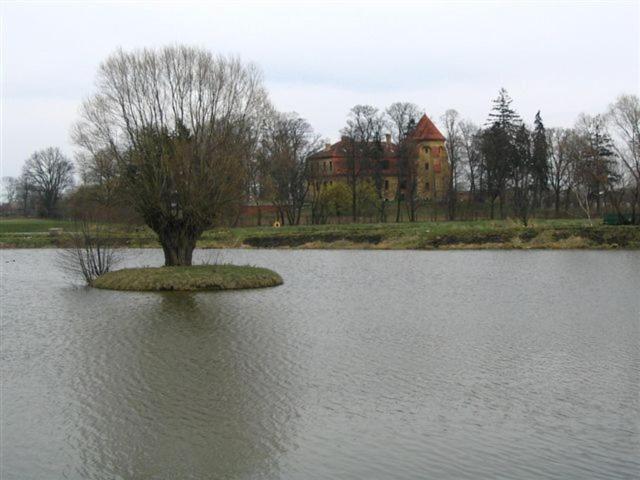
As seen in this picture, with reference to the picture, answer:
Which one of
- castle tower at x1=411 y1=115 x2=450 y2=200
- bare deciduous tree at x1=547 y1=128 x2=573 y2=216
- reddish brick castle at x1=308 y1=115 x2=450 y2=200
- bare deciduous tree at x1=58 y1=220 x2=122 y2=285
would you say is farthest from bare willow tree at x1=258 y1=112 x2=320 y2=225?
bare deciduous tree at x1=58 y1=220 x2=122 y2=285

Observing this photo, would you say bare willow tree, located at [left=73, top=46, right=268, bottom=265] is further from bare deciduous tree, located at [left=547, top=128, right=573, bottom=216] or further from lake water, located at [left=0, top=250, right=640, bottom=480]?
bare deciduous tree, located at [left=547, top=128, right=573, bottom=216]

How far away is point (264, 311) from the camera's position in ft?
69.7

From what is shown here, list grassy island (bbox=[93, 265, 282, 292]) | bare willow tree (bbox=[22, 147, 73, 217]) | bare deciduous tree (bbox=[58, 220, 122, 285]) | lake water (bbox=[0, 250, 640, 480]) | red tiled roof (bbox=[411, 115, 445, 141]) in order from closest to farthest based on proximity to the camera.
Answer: lake water (bbox=[0, 250, 640, 480]) → grassy island (bbox=[93, 265, 282, 292]) → bare deciduous tree (bbox=[58, 220, 122, 285]) → red tiled roof (bbox=[411, 115, 445, 141]) → bare willow tree (bbox=[22, 147, 73, 217])

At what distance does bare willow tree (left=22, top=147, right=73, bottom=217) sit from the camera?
10244cm

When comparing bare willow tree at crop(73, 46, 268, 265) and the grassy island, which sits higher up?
bare willow tree at crop(73, 46, 268, 265)

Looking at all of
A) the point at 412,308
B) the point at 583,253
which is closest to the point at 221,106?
the point at 412,308

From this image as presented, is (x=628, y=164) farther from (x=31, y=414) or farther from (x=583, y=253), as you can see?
(x=31, y=414)

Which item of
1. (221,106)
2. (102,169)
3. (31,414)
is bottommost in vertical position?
(31,414)

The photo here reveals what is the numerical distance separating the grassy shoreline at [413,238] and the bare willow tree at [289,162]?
10.5 metres

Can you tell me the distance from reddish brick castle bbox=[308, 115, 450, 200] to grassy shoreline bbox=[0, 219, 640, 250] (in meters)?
21.3

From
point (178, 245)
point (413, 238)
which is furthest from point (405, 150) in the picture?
point (178, 245)

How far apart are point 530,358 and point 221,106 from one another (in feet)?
60.5

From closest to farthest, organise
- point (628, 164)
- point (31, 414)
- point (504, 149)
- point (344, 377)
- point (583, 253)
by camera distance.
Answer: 1. point (31, 414)
2. point (344, 377)
3. point (583, 253)
4. point (628, 164)
5. point (504, 149)

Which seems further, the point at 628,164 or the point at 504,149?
the point at 504,149
